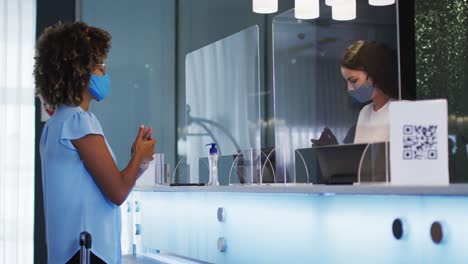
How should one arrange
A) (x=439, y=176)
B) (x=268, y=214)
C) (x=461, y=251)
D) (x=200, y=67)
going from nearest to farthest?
(x=461, y=251) → (x=439, y=176) → (x=268, y=214) → (x=200, y=67)

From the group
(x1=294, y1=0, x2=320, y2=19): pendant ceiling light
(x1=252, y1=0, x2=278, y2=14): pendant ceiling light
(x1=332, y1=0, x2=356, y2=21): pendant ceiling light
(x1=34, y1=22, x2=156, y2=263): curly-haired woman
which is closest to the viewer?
(x1=34, y1=22, x2=156, y2=263): curly-haired woman

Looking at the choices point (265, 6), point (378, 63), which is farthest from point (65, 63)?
point (265, 6)

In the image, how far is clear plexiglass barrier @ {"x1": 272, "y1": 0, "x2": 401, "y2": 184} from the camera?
2.74 metres

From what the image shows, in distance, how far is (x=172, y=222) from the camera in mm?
2932

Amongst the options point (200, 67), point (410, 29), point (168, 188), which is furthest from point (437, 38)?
point (168, 188)

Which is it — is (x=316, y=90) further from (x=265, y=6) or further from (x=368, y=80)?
(x=265, y=6)

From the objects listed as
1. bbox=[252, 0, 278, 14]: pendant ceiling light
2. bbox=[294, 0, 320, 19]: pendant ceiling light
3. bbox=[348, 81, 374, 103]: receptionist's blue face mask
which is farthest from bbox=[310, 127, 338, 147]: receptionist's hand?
bbox=[252, 0, 278, 14]: pendant ceiling light

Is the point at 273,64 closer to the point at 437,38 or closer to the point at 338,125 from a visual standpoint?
the point at 338,125

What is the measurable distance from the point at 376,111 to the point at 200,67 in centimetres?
149

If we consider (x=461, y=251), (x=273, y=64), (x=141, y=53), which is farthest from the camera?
(x=141, y=53)

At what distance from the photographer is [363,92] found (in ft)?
9.36

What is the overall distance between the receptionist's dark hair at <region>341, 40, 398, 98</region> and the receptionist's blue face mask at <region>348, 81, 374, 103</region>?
44mm

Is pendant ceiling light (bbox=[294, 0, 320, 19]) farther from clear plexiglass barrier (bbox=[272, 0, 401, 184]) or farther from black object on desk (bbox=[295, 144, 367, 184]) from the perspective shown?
black object on desk (bbox=[295, 144, 367, 184])

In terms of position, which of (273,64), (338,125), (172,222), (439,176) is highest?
(273,64)
